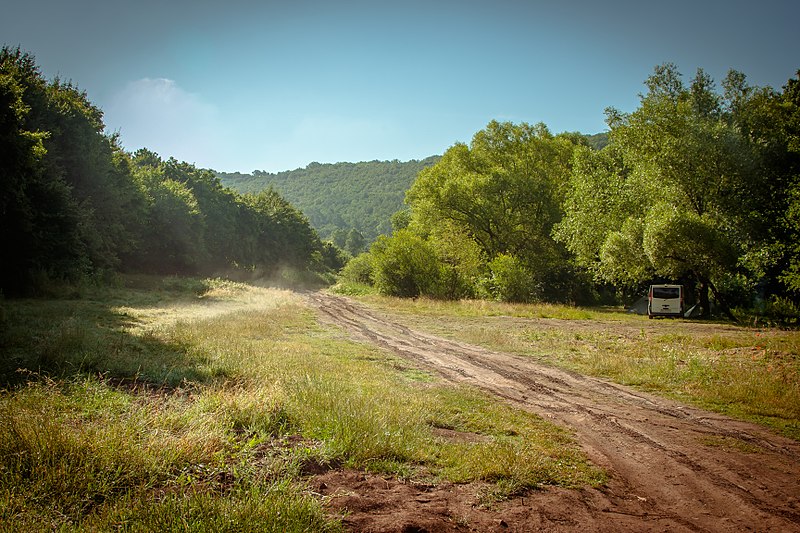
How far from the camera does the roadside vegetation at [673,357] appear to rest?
8.54 m

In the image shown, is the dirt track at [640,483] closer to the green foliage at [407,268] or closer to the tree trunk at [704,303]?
the tree trunk at [704,303]

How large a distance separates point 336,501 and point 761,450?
247 inches

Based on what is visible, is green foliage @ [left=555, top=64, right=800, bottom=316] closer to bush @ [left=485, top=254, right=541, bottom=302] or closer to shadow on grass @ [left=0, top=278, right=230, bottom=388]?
bush @ [left=485, top=254, right=541, bottom=302]

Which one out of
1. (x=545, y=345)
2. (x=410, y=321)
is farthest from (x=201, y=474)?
(x=410, y=321)

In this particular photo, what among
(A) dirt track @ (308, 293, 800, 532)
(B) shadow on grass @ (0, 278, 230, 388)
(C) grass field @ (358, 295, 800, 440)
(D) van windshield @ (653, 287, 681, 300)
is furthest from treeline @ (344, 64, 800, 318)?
(B) shadow on grass @ (0, 278, 230, 388)

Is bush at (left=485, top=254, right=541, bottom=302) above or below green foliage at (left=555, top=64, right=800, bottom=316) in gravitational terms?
below

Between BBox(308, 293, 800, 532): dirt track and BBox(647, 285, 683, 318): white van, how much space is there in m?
20.9

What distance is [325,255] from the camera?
111 m

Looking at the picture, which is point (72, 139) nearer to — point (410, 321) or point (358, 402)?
point (410, 321)

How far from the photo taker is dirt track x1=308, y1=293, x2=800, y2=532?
4.03 metres

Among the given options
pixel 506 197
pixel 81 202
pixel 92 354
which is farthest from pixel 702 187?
pixel 81 202

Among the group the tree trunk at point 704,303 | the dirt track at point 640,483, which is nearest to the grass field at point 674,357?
the dirt track at point 640,483

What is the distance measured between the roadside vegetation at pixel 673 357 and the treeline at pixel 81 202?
1917 centimetres

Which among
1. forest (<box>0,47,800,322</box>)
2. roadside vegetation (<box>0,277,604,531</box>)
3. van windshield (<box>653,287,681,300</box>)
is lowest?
roadside vegetation (<box>0,277,604,531</box>)
